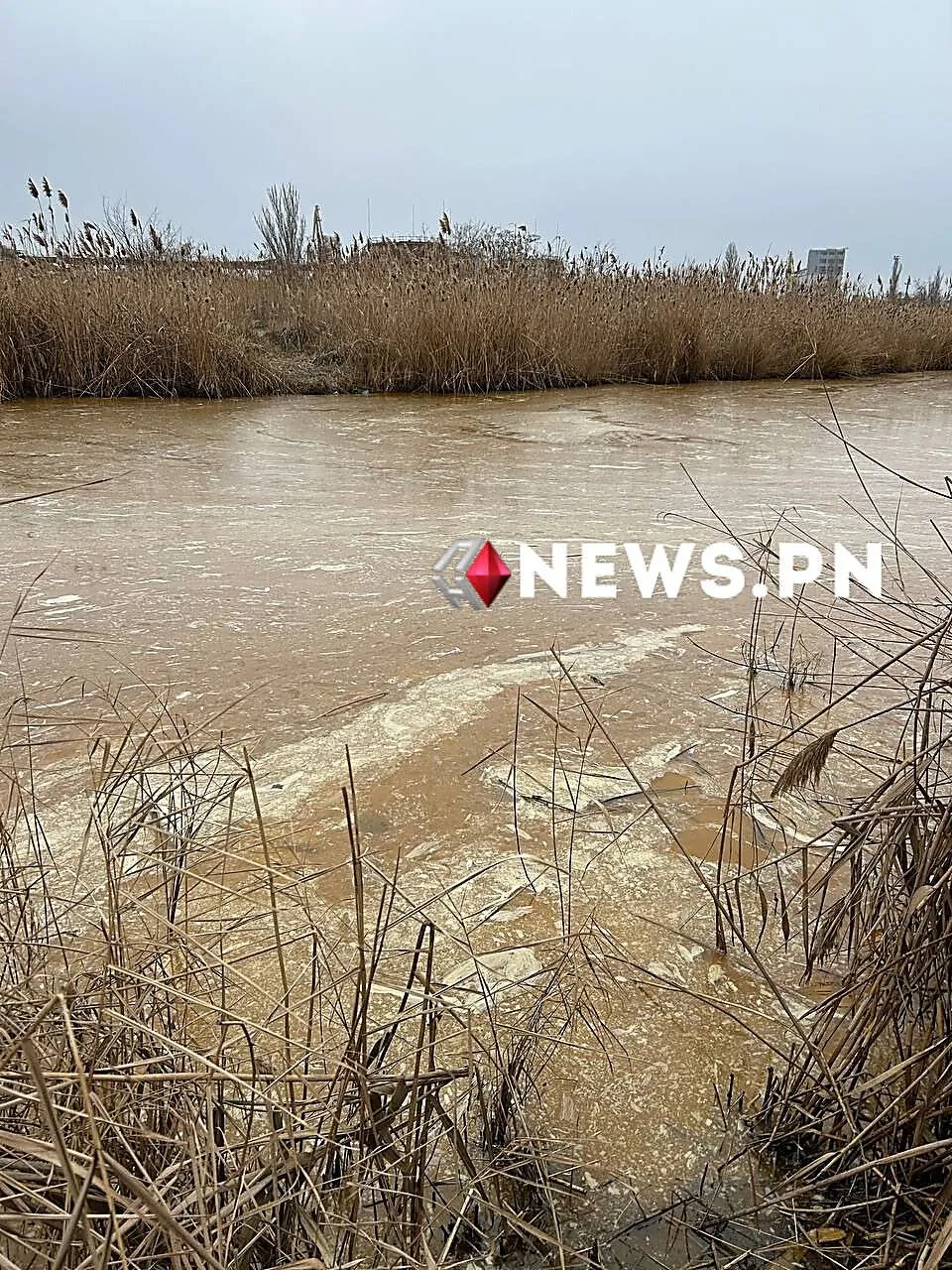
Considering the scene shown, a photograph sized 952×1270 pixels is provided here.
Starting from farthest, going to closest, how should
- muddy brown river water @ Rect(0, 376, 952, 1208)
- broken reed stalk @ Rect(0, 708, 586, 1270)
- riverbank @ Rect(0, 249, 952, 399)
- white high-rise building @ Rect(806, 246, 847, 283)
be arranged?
white high-rise building @ Rect(806, 246, 847, 283), riverbank @ Rect(0, 249, 952, 399), muddy brown river water @ Rect(0, 376, 952, 1208), broken reed stalk @ Rect(0, 708, 586, 1270)

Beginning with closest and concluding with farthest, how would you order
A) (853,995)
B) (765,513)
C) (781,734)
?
(853,995) < (781,734) < (765,513)

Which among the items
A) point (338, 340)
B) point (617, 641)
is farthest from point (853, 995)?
point (338, 340)

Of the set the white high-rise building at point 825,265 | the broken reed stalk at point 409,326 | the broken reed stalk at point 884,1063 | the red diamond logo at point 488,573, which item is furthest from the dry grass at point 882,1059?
the white high-rise building at point 825,265

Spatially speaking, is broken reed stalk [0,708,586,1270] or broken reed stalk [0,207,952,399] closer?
broken reed stalk [0,708,586,1270]

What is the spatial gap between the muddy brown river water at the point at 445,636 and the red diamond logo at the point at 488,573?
0.22ft

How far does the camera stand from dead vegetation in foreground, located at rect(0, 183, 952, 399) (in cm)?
469

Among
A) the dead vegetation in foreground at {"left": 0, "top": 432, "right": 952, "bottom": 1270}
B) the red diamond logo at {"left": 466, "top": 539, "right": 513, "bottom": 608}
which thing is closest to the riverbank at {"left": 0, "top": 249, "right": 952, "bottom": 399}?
the red diamond logo at {"left": 466, "top": 539, "right": 513, "bottom": 608}

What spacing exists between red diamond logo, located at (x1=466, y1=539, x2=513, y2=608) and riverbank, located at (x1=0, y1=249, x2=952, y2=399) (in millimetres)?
3105

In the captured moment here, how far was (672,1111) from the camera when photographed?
81 cm

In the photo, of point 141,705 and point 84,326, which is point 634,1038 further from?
point 84,326

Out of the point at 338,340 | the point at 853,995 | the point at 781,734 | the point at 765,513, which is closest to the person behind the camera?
the point at 853,995

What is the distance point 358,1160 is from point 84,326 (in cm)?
477

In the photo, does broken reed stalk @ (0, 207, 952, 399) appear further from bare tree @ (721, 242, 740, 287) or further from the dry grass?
the dry grass

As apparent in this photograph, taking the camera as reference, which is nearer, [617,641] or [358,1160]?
[358,1160]
